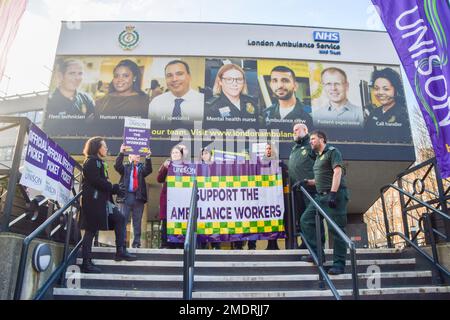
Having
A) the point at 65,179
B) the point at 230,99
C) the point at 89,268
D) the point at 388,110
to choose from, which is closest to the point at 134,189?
the point at 65,179

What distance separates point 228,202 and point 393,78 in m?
11.7

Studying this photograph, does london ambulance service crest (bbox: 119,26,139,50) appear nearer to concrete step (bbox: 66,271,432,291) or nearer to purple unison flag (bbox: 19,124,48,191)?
purple unison flag (bbox: 19,124,48,191)

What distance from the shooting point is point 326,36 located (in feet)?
51.7

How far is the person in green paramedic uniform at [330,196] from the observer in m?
4.87

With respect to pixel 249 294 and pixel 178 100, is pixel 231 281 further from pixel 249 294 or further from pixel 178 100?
pixel 178 100

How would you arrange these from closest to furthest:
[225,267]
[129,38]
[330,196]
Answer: [330,196] → [225,267] → [129,38]

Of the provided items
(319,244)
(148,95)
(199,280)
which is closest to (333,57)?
(148,95)

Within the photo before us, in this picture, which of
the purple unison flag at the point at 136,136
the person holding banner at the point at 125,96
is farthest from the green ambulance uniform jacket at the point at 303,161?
the person holding banner at the point at 125,96

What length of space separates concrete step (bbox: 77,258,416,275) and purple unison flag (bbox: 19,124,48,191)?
1316mm

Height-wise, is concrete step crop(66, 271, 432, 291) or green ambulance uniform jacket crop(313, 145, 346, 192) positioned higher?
green ambulance uniform jacket crop(313, 145, 346, 192)

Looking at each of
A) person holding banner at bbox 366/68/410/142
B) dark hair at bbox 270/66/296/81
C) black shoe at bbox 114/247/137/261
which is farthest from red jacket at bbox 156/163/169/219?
person holding banner at bbox 366/68/410/142

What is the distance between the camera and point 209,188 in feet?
22.4

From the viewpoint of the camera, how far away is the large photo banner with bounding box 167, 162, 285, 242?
6.65 meters

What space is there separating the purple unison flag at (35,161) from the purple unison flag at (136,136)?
238cm
